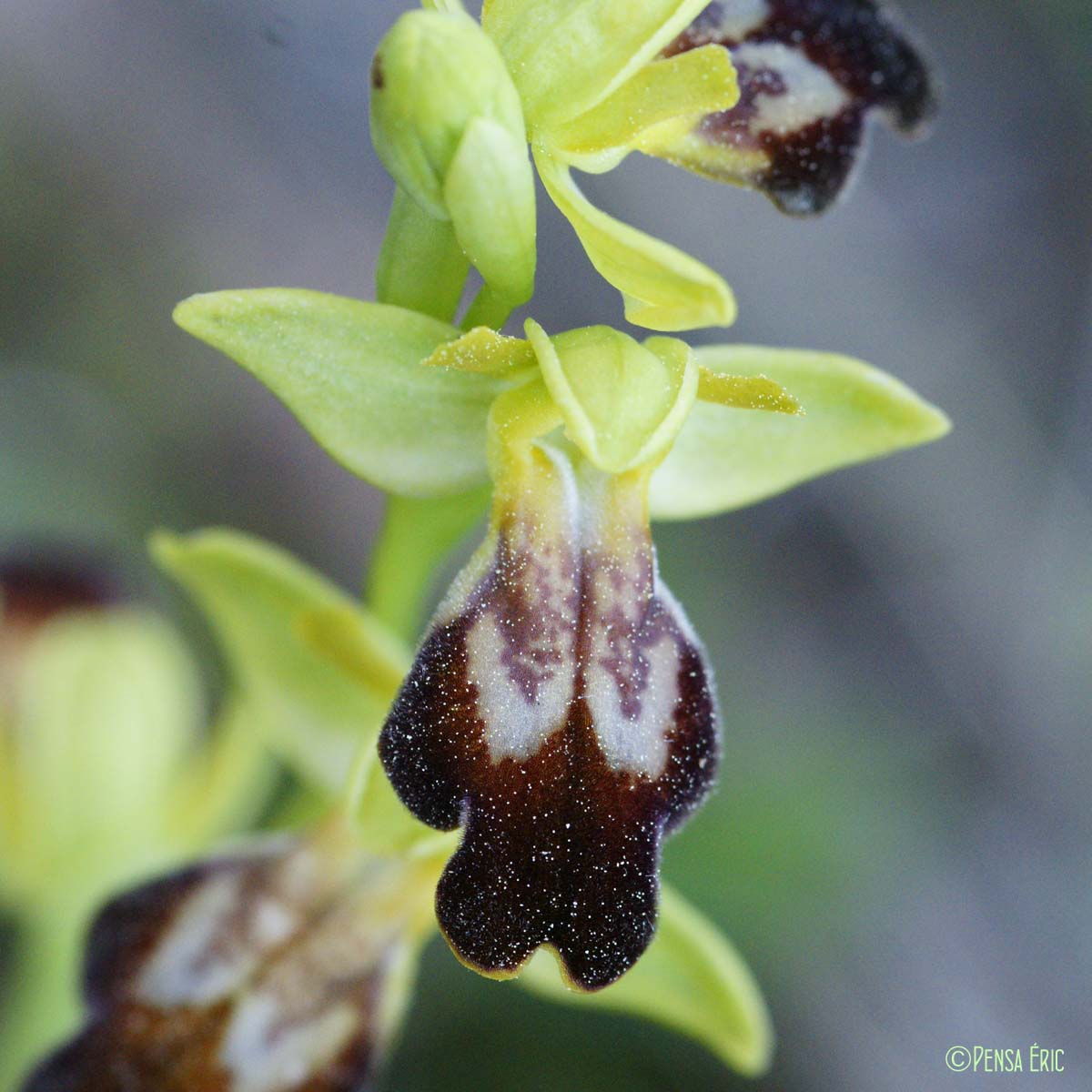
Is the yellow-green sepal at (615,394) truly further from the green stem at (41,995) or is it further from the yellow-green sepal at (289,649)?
the green stem at (41,995)

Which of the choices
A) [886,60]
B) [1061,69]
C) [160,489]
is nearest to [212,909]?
[886,60]

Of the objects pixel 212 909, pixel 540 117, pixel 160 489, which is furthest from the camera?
pixel 160 489

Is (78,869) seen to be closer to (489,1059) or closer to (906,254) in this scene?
(489,1059)

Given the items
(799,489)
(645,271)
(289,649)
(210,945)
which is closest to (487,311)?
(645,271)

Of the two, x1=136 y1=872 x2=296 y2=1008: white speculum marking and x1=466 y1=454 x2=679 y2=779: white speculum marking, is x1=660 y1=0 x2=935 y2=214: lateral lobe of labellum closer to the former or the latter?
x1=466 y1=454 x2=679 y2=779: white speculum marking

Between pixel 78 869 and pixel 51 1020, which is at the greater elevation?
pixel 78 869

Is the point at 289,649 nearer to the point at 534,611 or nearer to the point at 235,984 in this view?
the point at 235,984
